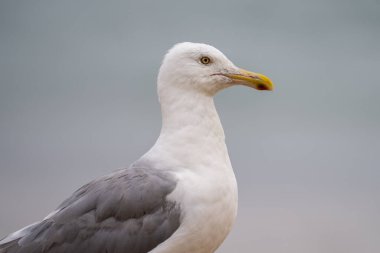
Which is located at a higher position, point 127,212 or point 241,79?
point 241,79

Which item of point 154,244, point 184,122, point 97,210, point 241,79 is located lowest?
point 154,244

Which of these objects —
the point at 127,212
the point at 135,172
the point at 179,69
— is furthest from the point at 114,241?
the point at 179,69

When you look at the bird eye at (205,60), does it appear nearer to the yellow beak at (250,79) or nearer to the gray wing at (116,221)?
the yellow beak at (250,79)

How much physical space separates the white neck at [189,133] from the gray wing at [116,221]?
0.50ft

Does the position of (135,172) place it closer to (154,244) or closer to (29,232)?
(154,244)

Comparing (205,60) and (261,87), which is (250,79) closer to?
(261,87)

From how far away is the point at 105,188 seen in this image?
10.2 feet

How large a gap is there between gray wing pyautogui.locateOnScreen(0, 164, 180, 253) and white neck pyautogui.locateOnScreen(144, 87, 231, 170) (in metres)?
0.15

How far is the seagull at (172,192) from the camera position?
9.72ft

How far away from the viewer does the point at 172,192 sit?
2.97 meters

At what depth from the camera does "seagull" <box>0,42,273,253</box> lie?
2963 millimetres

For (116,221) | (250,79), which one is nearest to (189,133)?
(250,79)

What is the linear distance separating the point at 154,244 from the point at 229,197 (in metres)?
0.45

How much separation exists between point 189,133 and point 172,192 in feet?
1.24
